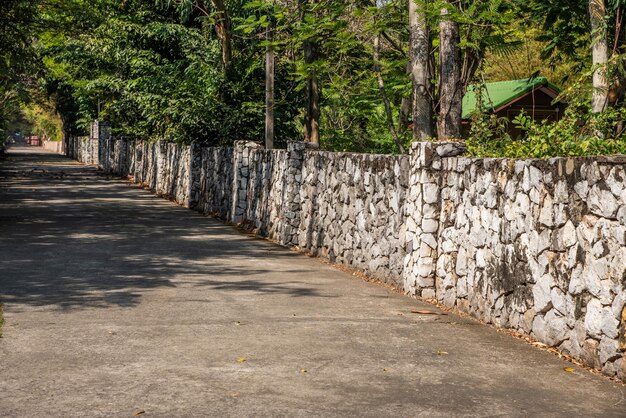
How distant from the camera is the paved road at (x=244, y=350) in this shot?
21.0 ft

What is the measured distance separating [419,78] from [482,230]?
615 cm

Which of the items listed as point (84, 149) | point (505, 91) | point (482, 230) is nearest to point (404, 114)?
point (505, 91)

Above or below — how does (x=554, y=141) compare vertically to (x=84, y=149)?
above

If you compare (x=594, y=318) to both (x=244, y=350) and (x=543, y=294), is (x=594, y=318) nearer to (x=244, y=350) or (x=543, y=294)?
(x=543, y=294)

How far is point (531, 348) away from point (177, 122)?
22.6 m

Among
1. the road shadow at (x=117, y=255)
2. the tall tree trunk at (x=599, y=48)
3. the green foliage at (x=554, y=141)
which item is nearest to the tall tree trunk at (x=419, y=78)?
the green foliage at (x=554, y=141)

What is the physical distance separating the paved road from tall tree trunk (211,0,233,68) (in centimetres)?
1381

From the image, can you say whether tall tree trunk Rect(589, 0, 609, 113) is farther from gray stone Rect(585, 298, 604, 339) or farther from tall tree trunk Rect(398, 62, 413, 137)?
gray stone Rect(585, 298, 604, 339)

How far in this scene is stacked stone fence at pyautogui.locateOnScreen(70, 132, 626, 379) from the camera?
753 centimetres

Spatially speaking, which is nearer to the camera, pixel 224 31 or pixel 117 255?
pixel 117 255

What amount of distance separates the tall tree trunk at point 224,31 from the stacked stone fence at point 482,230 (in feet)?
30.4

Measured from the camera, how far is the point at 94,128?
2370 inches

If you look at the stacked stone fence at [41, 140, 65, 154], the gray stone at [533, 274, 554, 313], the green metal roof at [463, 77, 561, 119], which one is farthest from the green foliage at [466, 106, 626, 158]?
the stacked stone fence at [41, 140, 65, 154]

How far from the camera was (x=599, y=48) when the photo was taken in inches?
712
